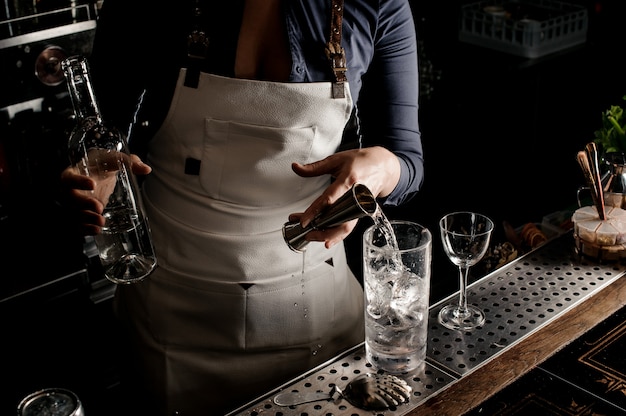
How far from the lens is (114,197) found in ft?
5.04

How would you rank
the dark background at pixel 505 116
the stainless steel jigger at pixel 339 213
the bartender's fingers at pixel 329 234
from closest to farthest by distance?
the stainless steel jigger at pixel 339 213, the bartender's fingers at pixel 329 234, the dark background at pixel 505 116

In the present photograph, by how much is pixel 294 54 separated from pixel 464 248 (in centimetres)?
51

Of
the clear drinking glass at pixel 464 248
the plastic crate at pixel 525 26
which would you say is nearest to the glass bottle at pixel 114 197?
the clear drinking glass at pixel 464 248

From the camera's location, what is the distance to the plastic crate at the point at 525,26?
3729mm

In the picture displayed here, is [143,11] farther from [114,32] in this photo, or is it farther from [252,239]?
[252,239]

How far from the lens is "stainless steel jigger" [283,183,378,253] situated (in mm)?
1319

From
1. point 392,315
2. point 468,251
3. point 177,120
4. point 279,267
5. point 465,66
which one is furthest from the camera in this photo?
point 465,66

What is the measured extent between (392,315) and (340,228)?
19 centimetres

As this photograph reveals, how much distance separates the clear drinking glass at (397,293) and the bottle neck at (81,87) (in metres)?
0.54

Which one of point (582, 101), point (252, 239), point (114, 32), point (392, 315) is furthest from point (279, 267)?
point (582, 101)

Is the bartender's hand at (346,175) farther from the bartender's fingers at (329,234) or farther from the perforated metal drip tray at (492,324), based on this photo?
the perforated metal drip tray at (492,324)

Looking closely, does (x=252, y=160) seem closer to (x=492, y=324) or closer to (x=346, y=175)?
(x=346, y=175)

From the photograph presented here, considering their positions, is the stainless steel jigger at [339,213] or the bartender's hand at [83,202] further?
the bartender's hand at [83,202]

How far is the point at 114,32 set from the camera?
63.0 inches
